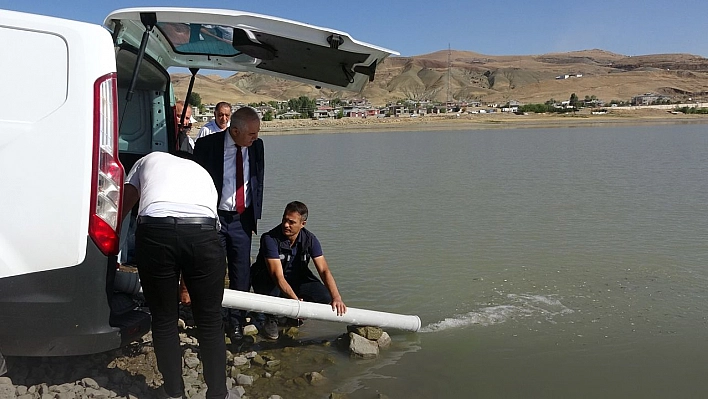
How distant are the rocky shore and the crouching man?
35cm

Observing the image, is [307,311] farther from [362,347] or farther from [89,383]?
[89,383]

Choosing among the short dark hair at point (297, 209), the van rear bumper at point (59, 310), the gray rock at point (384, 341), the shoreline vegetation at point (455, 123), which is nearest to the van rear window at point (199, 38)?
the short dark hair at point (297, 209)

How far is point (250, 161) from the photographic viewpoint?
4.80 metres

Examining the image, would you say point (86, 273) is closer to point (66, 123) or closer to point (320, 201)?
point (66, 123)

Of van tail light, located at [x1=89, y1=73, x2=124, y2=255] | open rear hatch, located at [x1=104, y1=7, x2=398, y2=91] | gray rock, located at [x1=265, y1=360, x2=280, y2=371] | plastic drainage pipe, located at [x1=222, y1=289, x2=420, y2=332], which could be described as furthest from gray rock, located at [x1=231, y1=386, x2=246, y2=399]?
open rear hatch, located at [x1=104, y1=7, x2=398, y2=91]

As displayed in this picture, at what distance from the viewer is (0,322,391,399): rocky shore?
3.66 metres

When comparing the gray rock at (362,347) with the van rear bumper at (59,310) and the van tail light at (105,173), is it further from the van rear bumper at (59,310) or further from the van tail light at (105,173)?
the van tail light at (105,173)

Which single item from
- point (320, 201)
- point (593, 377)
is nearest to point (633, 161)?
point (320, 201)

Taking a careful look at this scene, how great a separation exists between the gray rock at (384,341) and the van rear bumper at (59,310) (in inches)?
95.6

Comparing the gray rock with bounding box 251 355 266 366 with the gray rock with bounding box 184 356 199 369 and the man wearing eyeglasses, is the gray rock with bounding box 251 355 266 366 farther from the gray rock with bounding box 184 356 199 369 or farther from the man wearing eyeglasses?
the man wearing eyeglasses

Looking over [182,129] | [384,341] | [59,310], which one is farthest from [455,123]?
[59,310]

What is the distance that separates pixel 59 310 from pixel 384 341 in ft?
9.08

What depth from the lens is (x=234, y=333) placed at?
200 inches

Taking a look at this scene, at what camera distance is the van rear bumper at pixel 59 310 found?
120 inches
